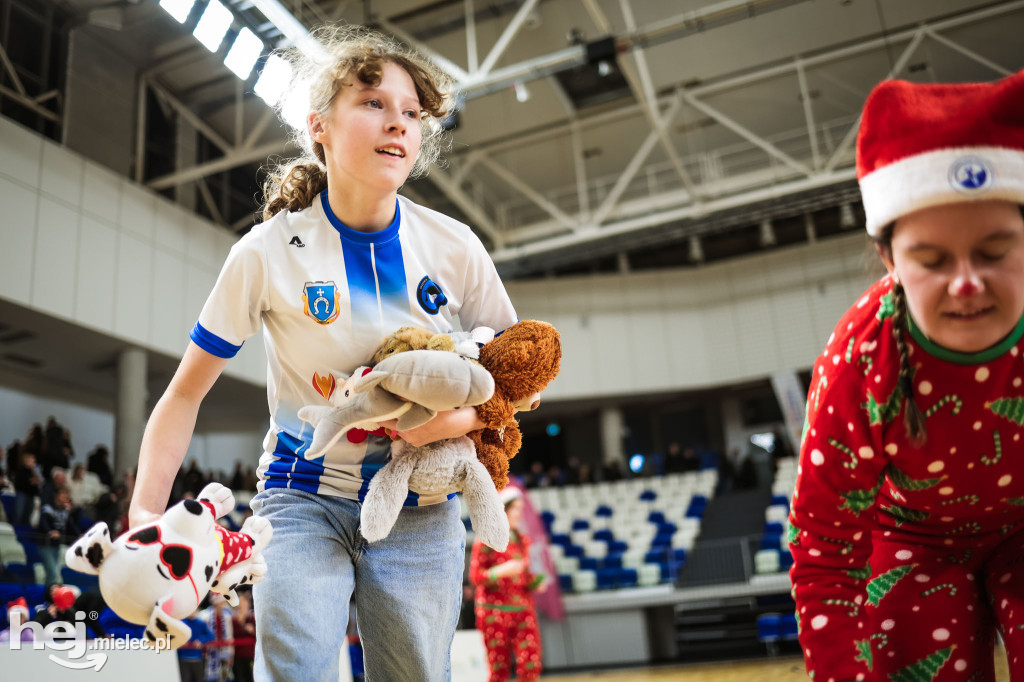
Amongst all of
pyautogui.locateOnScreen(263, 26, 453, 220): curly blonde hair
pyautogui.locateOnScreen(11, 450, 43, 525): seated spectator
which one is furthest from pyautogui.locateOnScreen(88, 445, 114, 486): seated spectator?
pyautogui.locateOnScreen(263, 26, 453, 220): curly blonde hair

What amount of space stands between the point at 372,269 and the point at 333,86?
391 millimetres

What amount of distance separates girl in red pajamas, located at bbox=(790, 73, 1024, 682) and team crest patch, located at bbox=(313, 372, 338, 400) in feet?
2.97

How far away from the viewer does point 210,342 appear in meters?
1.65

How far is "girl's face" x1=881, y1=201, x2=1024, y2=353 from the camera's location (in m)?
1.19

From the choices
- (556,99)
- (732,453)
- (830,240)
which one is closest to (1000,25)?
(830,240)

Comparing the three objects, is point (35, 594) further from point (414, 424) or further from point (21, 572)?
point (414, 424)

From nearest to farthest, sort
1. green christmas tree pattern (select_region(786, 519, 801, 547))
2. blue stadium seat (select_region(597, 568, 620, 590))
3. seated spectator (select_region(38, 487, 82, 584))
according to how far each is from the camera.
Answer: green christmas tree pattern (select_region(786, 519, 801, 547)), seated spectator (select_region(38, 487, 82, 584)), blue stadium seat (select_region(597, 568, 620, 590))

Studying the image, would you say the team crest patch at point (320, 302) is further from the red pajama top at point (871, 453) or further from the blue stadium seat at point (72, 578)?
the blue stadium seat at point (72, 578)

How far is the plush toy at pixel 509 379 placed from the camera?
1.66 m

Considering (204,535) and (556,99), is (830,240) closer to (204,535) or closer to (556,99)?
(556,99)

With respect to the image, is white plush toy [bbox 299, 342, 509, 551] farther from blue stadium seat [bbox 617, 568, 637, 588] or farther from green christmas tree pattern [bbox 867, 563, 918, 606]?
blue stadium seat [bbox 617, 568, 637, 588]

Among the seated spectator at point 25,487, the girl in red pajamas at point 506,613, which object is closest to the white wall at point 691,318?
the seated spectator at point 25,487

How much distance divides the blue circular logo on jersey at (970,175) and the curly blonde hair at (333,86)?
3.52ft

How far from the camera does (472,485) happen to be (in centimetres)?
163
